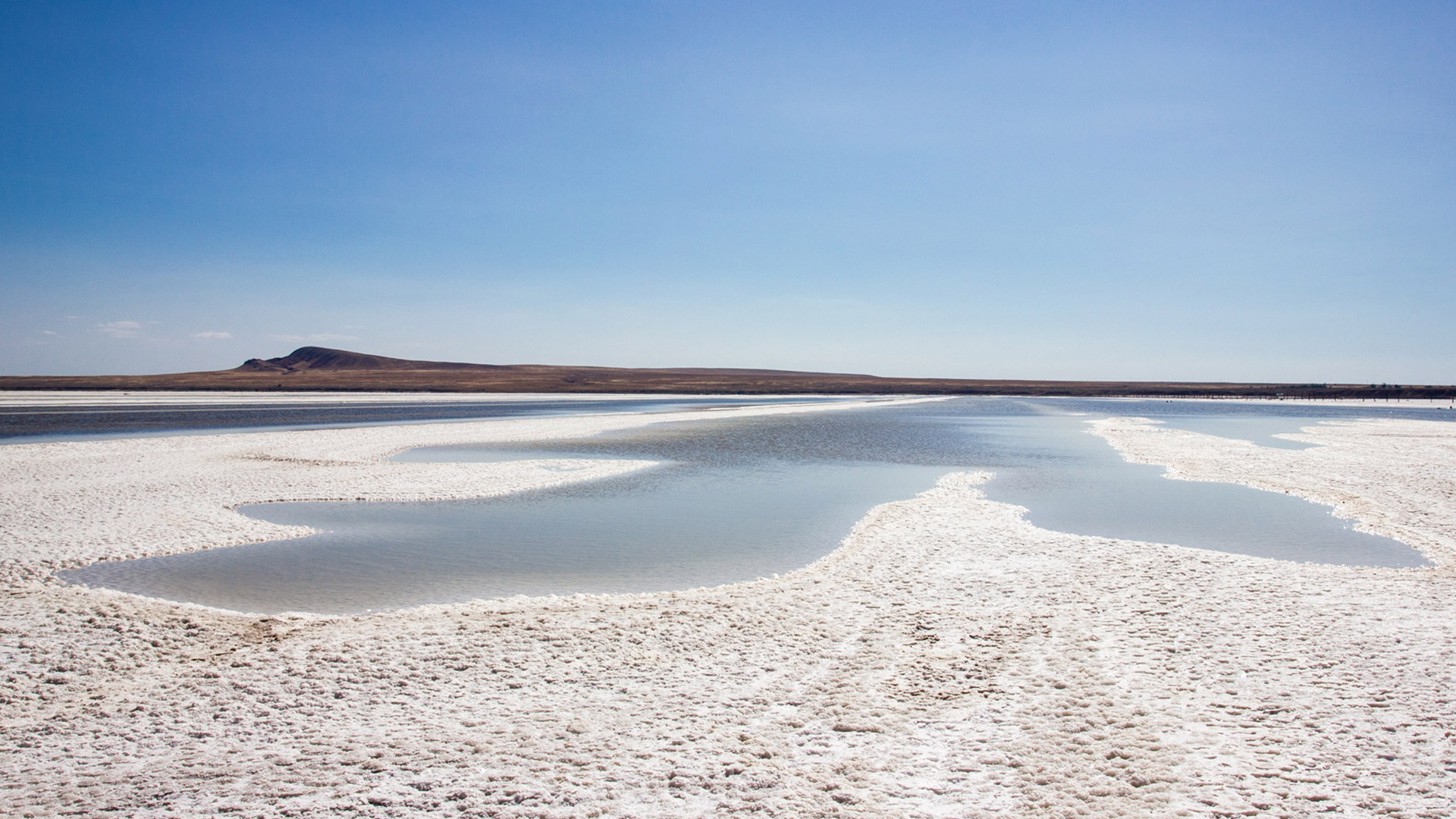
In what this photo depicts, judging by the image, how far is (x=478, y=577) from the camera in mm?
10086

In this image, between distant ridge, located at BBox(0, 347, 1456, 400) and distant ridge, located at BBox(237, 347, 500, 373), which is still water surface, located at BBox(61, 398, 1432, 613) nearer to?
distant ridge, located at BBox(0, 347, 1456, 400)

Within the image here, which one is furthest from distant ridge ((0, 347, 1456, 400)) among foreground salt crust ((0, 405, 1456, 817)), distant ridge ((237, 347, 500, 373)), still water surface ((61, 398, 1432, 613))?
foreground salt crust ((0, 405, 1456, 817))

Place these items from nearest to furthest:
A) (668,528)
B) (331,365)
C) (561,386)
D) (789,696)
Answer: (789,696), (668,528), (561,386), (331,365)

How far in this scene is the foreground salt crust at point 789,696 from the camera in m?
4.80

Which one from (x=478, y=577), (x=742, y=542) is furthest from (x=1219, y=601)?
(x=478, y=577)

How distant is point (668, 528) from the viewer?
1355 centimetres

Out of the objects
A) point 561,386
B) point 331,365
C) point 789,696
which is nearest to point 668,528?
point 789,696

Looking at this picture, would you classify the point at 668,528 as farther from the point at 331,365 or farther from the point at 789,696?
the point at 331,365

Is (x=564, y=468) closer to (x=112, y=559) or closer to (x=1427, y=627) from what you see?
(x=112, y=559)

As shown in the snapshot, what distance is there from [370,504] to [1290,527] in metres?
16.5

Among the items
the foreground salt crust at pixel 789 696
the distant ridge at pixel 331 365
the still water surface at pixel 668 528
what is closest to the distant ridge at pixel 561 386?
the distant ridge at pixel 331 365

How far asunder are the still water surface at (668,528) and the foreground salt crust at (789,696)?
86 centimetres

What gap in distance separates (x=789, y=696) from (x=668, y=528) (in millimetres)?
7508

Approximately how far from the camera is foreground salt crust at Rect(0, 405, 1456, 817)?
480 centimetres
